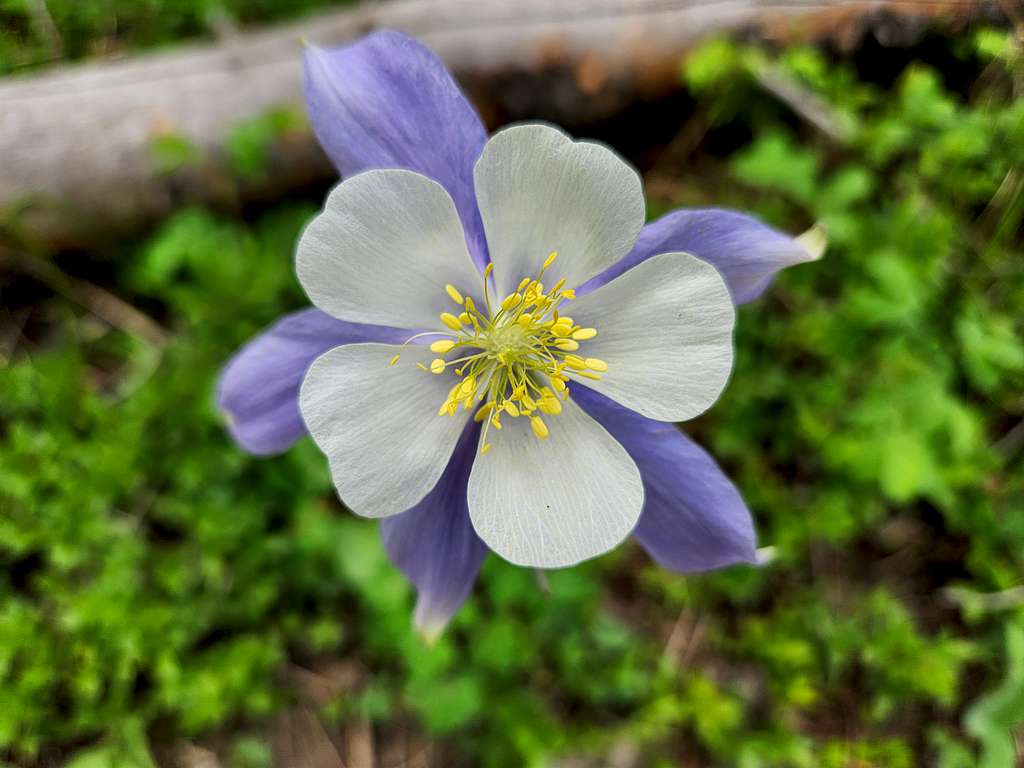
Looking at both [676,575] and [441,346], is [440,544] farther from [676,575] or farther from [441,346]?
[676,575]

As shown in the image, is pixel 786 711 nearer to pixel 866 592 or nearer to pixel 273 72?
pixel 866 592

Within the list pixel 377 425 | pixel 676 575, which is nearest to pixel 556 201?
pixel 377 425

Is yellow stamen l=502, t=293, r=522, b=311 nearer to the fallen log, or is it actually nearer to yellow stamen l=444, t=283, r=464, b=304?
yellow stamen l=444, t=283, r=464, b=304

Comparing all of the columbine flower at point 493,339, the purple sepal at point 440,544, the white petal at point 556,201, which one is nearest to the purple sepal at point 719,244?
the columbine flower at point 493,339

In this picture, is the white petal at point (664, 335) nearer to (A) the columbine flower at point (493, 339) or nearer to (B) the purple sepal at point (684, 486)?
(A) the columbine flower at point (493, 339)

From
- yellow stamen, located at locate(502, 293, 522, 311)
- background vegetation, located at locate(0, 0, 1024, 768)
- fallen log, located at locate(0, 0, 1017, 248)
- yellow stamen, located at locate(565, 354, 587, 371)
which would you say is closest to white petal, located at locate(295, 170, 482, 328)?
yellow stamen, located at locate(502, 293, 522, 311)

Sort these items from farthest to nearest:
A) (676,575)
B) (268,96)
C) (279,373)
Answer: (268,96) → (676,575) → (279,373)
